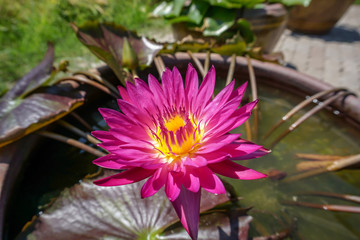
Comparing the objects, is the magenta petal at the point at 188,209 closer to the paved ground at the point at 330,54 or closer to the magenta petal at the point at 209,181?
the magenta petal at the point at 209,181

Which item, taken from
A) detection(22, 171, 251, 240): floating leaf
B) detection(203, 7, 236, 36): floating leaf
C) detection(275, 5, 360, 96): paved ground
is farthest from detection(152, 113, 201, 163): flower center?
detection(275, 5, 360, 96): paved ground

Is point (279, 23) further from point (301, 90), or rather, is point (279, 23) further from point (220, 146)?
point (220, 146)

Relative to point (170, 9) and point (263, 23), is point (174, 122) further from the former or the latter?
point (263, 23)

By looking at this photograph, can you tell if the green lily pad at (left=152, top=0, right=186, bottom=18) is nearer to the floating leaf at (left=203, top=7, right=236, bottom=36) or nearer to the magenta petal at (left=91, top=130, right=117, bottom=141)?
the floating leaf at (left=203, top=7, right=236, bottom=36)

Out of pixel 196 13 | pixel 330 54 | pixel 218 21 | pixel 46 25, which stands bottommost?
pixel 330 54

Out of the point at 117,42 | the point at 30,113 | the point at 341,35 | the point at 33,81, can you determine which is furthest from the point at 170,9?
the point at 341,35

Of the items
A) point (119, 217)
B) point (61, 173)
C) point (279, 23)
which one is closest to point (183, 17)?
point (279, 23)

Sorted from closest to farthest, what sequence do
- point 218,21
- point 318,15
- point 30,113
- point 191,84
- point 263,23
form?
1. point 191,84
2. point 30,113
3. point 218,21
4. point 263,23
5. point 318,15
